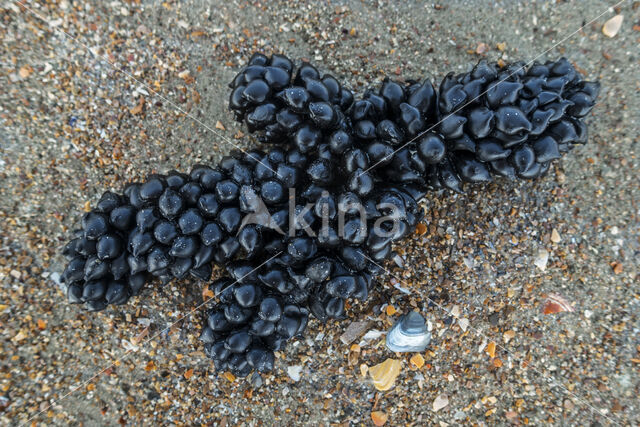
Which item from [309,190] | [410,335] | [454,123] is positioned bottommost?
[410,335]

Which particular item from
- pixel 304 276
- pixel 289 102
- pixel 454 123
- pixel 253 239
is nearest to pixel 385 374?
pixel 304 276

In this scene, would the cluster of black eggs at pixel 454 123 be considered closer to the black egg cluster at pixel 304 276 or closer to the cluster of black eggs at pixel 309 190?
the cluster of black eggs at pixel 309 190

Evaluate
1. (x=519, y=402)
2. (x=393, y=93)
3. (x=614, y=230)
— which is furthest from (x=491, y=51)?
(x=519, y=402)

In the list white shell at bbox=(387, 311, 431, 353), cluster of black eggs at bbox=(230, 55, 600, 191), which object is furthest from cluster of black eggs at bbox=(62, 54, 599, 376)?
white shell at bbox=(387, 311, 431, 353)

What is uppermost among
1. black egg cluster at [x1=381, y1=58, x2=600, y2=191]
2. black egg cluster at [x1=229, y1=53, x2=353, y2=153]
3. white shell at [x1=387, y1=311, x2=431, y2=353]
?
black egg cluster at [x1=381, y1=58, x2=600, y2=191]

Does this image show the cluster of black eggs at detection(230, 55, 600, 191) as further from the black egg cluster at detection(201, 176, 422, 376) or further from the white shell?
the white shell

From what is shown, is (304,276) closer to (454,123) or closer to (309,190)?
(309,190)

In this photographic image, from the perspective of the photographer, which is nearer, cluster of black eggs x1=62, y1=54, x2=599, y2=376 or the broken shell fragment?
cluster of black eggs x1=62, y1=54, x2=599, y2=376

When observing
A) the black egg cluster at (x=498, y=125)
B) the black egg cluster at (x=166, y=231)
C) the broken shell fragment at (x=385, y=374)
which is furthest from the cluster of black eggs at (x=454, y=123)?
the broken shell fragment at (x=385, y=374)
